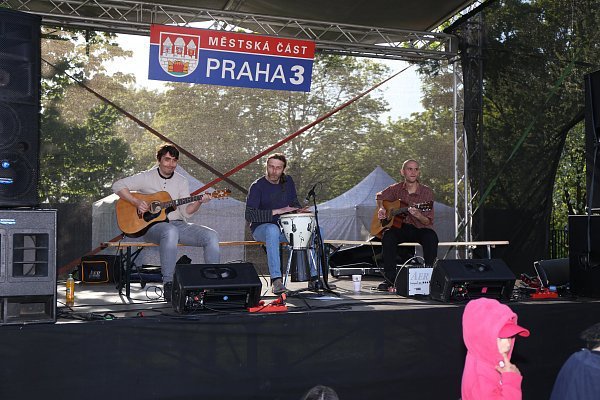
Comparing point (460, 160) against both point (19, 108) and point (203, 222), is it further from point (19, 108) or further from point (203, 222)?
point (19, 108)

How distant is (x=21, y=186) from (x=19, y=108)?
1.40 ft

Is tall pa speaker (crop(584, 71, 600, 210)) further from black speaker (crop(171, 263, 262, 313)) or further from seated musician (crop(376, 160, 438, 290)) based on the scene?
black speaker (crop(171, 263, 262, 313))

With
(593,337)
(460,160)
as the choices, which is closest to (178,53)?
(460,160)

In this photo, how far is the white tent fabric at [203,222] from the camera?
7.45 metres

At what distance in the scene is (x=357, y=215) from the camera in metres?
8.46

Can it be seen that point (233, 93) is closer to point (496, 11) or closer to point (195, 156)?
point (195, 156)

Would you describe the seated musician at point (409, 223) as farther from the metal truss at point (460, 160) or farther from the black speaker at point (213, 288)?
the metal truss at point (460, 160)

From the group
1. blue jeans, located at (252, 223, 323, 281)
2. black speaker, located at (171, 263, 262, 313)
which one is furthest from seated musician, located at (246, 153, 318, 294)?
black speaker, located at (171, 263, 262, 313)

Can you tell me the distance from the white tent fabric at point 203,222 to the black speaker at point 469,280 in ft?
11.9

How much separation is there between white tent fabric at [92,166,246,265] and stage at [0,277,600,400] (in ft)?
9.09

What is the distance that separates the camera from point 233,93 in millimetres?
8094

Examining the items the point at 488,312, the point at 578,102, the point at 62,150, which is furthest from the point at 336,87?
the point at 488,312

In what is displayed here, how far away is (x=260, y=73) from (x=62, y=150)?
236 centimetres

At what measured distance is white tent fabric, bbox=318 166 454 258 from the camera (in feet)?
27.6
